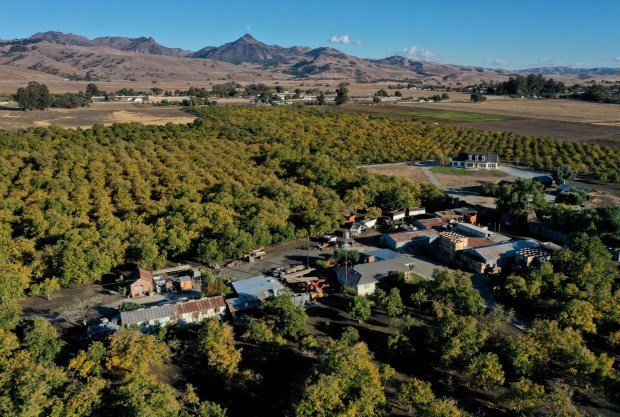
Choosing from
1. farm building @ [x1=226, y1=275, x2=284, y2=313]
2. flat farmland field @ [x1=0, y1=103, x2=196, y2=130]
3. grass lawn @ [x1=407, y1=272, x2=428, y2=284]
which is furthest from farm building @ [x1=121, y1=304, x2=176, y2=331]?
flat farmland field @ [x1=0, y1=103, x2=196, y2=130]

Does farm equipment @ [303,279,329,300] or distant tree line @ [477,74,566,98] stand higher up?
distant tree line @ [477,74,566,98]

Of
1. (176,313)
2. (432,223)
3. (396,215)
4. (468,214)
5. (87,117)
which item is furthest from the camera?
(87,117)

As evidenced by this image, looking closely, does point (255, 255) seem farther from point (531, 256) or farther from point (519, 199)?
→ point (519, 199)

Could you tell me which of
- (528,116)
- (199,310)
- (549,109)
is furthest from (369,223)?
(549,109)

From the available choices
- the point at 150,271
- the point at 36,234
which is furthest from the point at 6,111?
the point at 150,271

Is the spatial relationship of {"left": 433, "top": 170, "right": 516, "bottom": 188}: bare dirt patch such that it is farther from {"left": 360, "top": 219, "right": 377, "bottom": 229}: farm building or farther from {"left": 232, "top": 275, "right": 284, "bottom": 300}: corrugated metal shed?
{"left": 232, "top": 275, "right": 284, "bottom": 300}: corrugated metal shed

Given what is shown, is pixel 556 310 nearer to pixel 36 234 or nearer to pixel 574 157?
pixel 36 234

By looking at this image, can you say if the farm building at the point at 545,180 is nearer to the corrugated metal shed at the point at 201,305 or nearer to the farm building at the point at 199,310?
the corrugated metal shed at the point at 201,305
